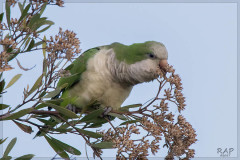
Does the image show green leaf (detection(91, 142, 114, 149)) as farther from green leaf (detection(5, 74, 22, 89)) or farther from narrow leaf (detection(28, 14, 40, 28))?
narrow leaf (detection(28, 14, 40, 28))

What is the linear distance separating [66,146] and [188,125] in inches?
40.5

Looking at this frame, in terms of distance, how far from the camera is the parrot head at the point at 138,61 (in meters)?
3.25

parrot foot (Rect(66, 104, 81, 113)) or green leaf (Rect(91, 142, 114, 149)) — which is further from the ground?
parrot foot (Rect(66, 104, 81, 113))

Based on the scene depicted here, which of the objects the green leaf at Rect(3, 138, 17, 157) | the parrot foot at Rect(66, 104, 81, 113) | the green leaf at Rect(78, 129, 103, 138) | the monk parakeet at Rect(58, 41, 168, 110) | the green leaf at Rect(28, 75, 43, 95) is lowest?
the green leaf at Rect(3, 138, 17, 157)

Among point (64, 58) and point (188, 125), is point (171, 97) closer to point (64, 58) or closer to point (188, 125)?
point (188, 125)

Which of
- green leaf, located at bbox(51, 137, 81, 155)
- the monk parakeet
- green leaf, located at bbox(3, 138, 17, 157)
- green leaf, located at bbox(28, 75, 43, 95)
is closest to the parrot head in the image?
the monk parakeet

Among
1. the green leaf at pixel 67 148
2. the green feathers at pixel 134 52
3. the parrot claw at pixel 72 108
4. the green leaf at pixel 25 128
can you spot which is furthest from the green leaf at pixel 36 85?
the green feathers at pixel 134 52

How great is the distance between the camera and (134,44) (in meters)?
3.50

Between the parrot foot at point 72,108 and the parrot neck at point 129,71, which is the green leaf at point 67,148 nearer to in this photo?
the parrot foot at point 72,108

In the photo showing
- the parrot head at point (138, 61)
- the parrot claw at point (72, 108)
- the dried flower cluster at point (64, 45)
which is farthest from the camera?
the parrot claw at point (72, 108)

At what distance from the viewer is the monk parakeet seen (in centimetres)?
330

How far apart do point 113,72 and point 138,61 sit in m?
0.29

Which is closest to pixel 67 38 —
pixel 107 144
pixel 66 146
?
pixel 107 144

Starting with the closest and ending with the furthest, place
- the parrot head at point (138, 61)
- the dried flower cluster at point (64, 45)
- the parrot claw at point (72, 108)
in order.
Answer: the dried flower cluster at point (64, 45) < the parrot head at point (138, 61) < the parrot claw at point (72, 108)
